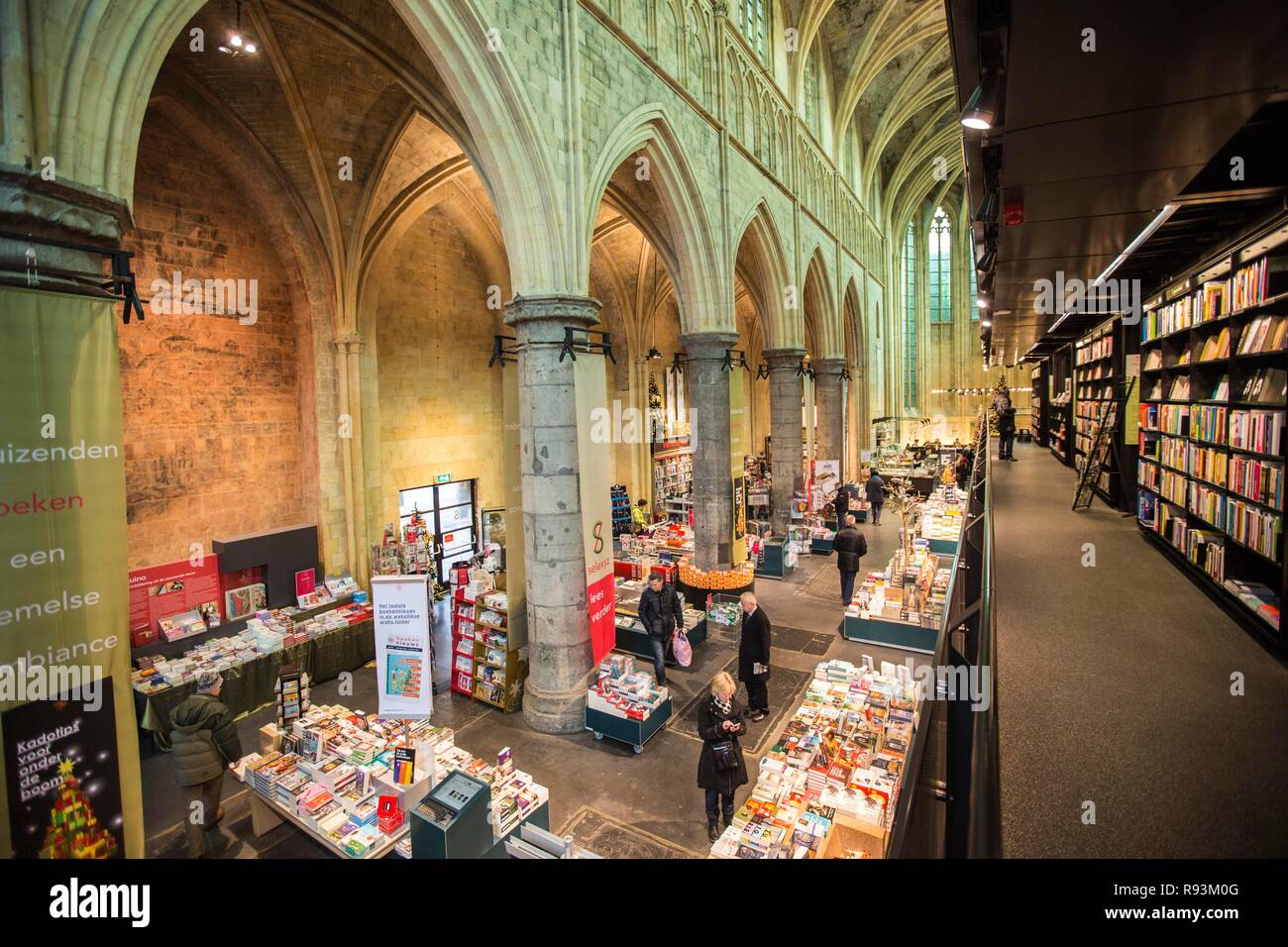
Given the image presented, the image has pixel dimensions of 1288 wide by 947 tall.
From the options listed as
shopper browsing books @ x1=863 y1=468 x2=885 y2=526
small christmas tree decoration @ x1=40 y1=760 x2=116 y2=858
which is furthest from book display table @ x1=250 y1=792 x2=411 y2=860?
shopper browsing books @ x1=863 y1=468 x2=885 y2=526

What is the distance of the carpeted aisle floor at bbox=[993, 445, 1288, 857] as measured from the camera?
1.97 m

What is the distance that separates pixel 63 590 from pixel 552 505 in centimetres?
435

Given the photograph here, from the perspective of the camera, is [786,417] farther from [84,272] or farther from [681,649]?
[84,272]

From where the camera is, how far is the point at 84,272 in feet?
12.2

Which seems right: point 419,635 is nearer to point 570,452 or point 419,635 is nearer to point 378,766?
point 378,766

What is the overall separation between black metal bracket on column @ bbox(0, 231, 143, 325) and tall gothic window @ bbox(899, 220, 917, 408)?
38.3 meters

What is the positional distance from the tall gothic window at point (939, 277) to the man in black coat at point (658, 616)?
3583cm

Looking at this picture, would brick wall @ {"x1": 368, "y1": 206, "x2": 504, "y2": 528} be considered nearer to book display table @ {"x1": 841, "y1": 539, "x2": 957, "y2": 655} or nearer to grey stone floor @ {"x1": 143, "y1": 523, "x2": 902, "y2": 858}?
grey stone floor @ {"x1": 143, "y1": 523, "x2": 902, "y2": 858}

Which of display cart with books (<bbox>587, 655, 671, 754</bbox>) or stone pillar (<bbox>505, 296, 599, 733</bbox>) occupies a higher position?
stone pillar (<bbox>505, 296, 599, 733</bbox>)

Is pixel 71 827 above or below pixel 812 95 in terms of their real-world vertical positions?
below

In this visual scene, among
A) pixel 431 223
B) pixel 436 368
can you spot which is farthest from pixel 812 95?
pixel 436 368
